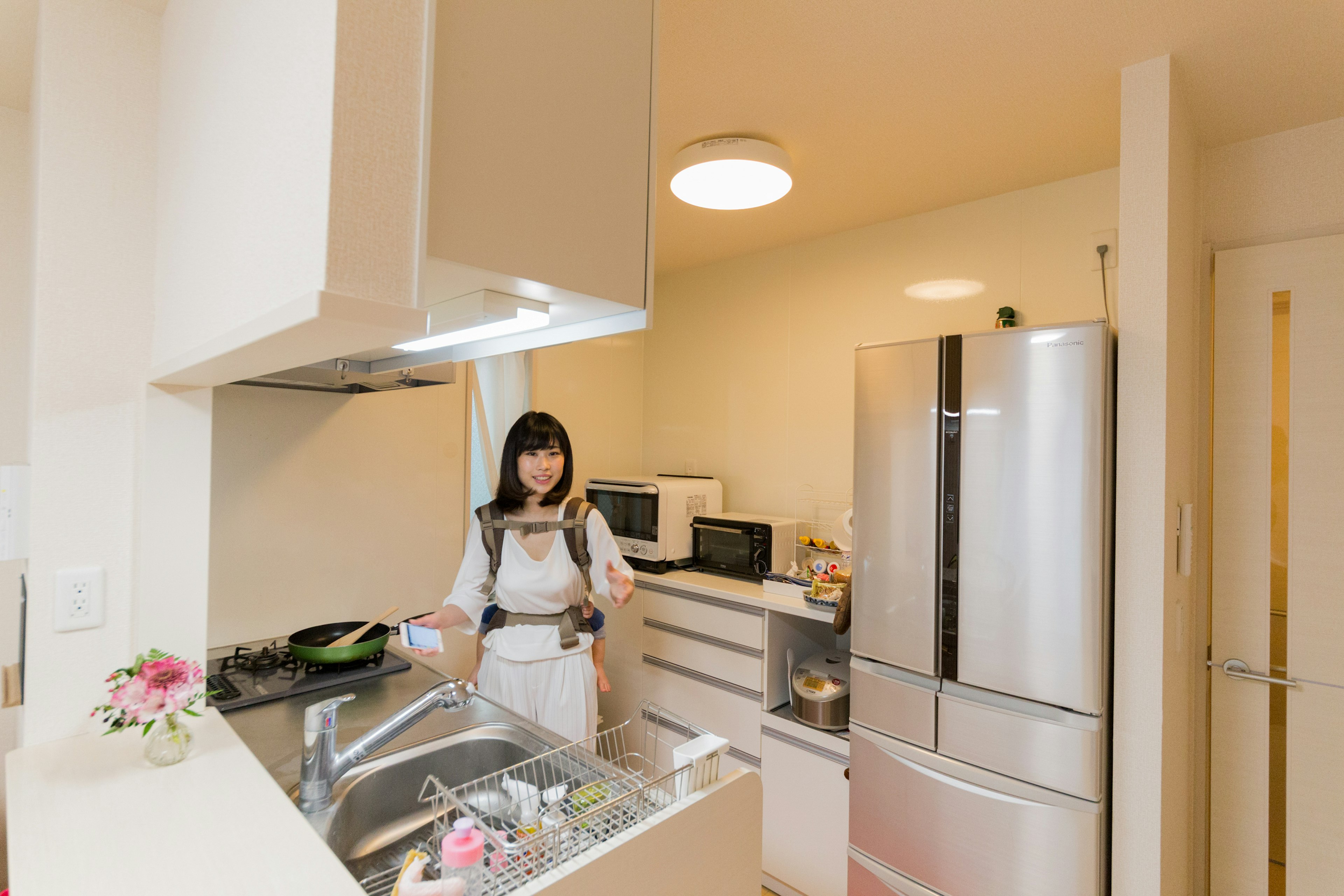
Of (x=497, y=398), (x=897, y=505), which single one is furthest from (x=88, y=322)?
(x=897, y=505)

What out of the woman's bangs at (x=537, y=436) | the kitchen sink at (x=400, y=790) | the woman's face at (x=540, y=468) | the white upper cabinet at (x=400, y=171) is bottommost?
the kitchen sink at (x=400, y=790)

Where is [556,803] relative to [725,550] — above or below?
below

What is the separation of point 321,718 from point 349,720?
436 millimetres

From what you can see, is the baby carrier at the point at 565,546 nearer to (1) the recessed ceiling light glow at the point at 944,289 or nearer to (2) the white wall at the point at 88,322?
(2) the white wall at the point at 88,322

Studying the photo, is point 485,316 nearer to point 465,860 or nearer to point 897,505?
point 465,860

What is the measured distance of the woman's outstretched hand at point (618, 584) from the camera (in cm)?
212

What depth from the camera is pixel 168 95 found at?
46.3 inches

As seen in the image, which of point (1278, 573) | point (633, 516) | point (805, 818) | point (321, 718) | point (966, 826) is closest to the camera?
point (321, 718)

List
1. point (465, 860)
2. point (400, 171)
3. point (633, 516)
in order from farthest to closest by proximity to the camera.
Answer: point (633, 516) < point (465, 860) < point (400, 171)

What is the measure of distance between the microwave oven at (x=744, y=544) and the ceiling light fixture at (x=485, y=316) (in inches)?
73.8

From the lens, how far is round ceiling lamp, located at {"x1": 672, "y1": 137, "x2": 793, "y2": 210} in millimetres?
1995

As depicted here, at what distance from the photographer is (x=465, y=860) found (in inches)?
31.6

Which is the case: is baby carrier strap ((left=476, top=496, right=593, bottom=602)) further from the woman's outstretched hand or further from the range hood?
the range hood

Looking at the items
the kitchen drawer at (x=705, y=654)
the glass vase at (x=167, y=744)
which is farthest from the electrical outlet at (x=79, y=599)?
the kitchen drawer at (x=705, y=654)
